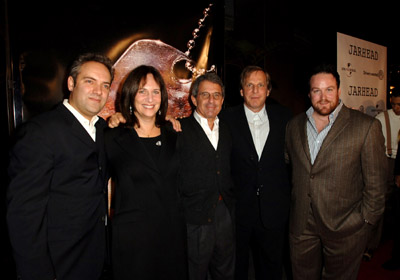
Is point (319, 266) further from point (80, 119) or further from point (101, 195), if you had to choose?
point (80, 119)

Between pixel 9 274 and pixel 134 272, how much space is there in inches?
47.0

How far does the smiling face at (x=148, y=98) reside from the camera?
76.5 inches

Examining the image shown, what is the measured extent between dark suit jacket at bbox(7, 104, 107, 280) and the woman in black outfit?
122mm

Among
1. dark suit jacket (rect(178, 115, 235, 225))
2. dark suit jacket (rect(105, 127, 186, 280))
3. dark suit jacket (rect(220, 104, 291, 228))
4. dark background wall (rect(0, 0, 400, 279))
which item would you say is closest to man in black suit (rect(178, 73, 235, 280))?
dark suit jacket (rect(178, 115, 235, 225))

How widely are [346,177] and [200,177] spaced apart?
3.91 feet

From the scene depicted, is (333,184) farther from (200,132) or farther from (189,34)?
(189,34)

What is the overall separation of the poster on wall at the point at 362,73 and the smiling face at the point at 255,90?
2408mm

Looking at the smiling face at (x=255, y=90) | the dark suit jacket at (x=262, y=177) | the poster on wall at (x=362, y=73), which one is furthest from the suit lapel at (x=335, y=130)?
the poster on wall at (x=362, y=73)

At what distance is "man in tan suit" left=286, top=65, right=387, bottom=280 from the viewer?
2055mm

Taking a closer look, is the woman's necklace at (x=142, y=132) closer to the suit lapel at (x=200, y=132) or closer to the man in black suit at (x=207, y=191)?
the man in black suit at (x=207, y=191)

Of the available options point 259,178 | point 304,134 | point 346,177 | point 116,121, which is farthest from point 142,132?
point 346,177

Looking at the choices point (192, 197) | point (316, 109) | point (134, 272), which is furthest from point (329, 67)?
point (134, 272)

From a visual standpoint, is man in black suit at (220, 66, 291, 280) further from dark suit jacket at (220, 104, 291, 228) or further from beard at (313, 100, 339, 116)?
beard at (313, 100, 339, 116)

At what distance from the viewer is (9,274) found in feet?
7.07
